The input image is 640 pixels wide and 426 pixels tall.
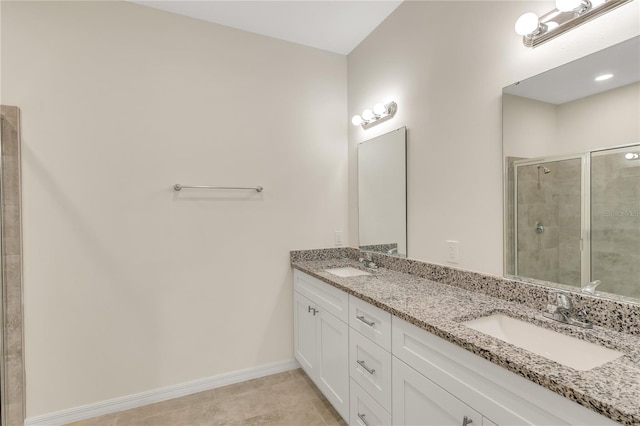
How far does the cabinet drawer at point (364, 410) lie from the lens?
4.44ft

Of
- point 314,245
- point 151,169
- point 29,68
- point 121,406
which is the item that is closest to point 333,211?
point 314,245

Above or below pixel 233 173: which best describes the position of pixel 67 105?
above

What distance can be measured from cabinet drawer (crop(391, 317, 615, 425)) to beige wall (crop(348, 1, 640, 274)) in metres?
0.59

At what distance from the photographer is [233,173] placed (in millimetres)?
2227

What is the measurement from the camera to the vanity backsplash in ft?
3.26

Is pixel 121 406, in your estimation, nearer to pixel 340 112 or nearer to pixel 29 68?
pixel 29 68

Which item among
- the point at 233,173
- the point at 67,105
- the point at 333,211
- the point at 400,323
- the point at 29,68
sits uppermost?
the point at 29,68

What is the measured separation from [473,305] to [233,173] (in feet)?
5.70

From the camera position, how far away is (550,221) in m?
1.22

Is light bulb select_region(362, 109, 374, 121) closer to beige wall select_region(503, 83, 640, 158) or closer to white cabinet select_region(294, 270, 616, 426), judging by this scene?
beige wall select_region(503, 83, 640, 158)

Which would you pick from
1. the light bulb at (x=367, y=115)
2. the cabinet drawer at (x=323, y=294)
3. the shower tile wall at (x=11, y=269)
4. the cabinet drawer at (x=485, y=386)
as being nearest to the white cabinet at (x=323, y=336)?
the cabinet drawer at (x=323, y=294)

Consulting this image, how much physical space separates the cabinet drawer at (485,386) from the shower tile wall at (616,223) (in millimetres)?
560

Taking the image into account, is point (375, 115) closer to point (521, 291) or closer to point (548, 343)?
point (521, 291)

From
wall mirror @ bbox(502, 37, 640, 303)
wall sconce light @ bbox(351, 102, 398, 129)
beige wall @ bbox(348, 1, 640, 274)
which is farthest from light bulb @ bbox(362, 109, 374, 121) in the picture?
wall mirror @ bbox(502, 37, 640, 303)
